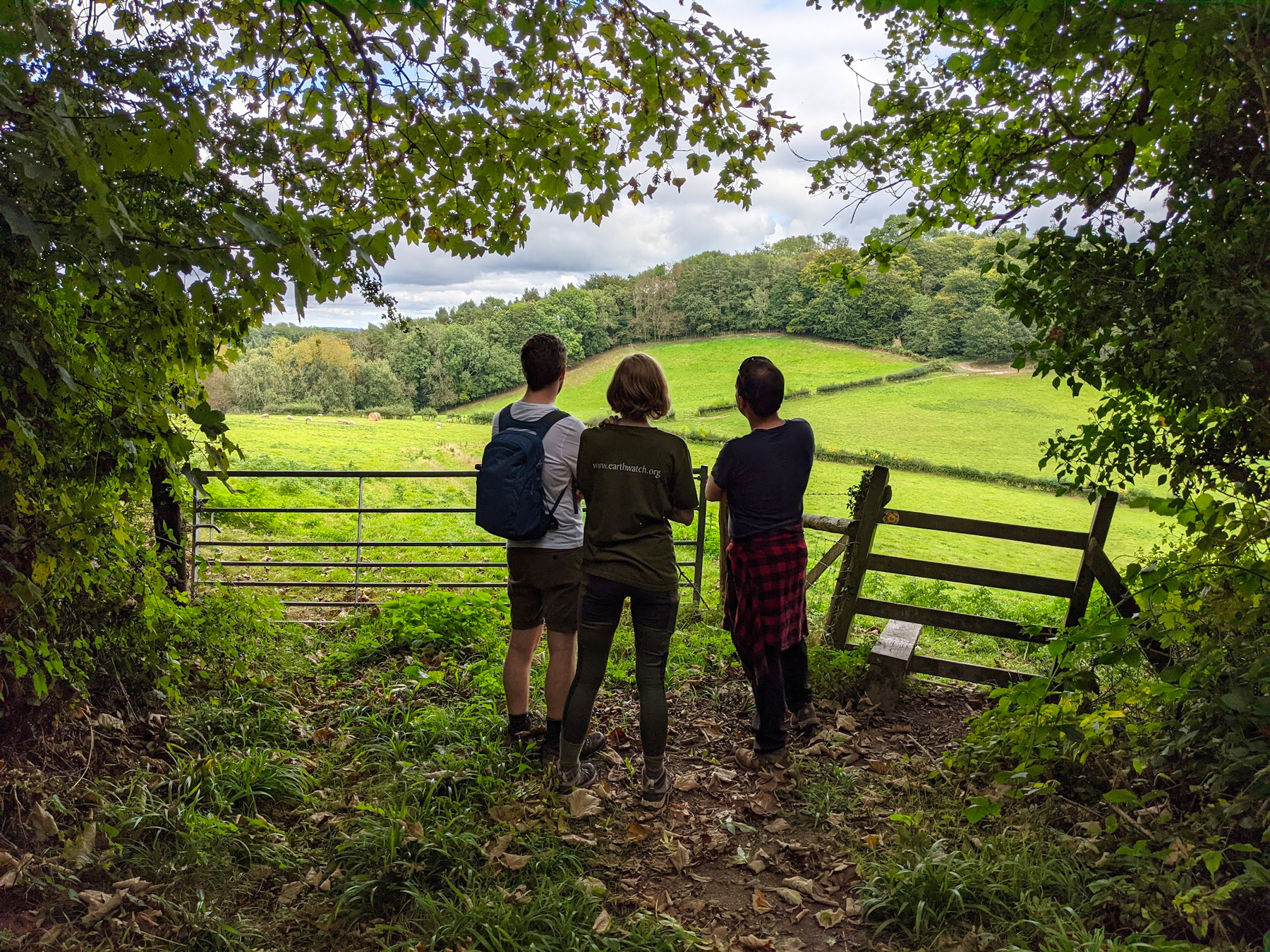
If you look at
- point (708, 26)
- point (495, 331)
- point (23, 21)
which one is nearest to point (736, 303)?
point (495, 331)

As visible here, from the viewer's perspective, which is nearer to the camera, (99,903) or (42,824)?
(99,903)

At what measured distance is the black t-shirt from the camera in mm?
3910

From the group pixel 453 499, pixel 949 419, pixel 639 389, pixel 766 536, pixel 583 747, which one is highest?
pixel 639 389

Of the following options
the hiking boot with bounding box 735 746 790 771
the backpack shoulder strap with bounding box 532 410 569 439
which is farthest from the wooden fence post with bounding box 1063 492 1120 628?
the backpack shoulder strap with bounding box 532 410 569 439

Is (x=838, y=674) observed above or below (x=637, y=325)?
below

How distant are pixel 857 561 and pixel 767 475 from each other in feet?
5.96

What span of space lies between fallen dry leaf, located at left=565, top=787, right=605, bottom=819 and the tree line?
109 feet

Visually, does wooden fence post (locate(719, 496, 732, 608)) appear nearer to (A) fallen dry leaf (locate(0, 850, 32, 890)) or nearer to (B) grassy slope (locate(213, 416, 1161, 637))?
(B) grassy slope (locate(213, 416, 1161, 637))

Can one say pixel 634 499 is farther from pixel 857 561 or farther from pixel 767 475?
pixel 857 561

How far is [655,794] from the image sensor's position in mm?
3660

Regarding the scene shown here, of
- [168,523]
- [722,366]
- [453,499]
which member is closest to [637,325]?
[722,366]

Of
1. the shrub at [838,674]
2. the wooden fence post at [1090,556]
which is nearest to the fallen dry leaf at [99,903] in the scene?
the shrub at [838,674]

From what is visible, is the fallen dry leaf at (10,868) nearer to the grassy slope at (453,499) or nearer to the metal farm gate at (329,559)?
the metal farm gate at (329,559)

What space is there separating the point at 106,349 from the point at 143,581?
4.00ft
